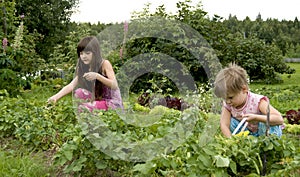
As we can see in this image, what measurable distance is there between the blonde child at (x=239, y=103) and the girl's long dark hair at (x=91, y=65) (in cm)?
168

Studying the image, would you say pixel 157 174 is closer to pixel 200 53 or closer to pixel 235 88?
pixel 235 88

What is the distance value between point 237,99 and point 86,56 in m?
1.91

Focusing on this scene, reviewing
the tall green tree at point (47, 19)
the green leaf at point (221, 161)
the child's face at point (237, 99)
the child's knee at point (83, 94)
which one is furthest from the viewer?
the tall green tree at point (47, 19)

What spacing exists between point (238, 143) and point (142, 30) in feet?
24.5

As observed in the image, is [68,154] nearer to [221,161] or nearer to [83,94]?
[221,161]

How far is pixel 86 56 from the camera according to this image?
16.3 feet

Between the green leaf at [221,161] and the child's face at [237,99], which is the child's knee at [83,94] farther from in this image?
the green leaf at [221,161]

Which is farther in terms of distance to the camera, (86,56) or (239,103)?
(86,56)

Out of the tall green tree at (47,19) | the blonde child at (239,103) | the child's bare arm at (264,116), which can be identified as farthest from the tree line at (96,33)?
the child's bare arm at (264,116)

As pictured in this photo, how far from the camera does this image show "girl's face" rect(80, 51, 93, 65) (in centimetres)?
495

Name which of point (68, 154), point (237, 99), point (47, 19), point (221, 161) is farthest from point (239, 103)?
point (47, 19)

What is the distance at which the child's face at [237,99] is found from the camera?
12.3 feet

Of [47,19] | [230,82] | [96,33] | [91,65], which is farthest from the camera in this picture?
[47,19]

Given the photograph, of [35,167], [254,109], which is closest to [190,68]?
[254,109]
